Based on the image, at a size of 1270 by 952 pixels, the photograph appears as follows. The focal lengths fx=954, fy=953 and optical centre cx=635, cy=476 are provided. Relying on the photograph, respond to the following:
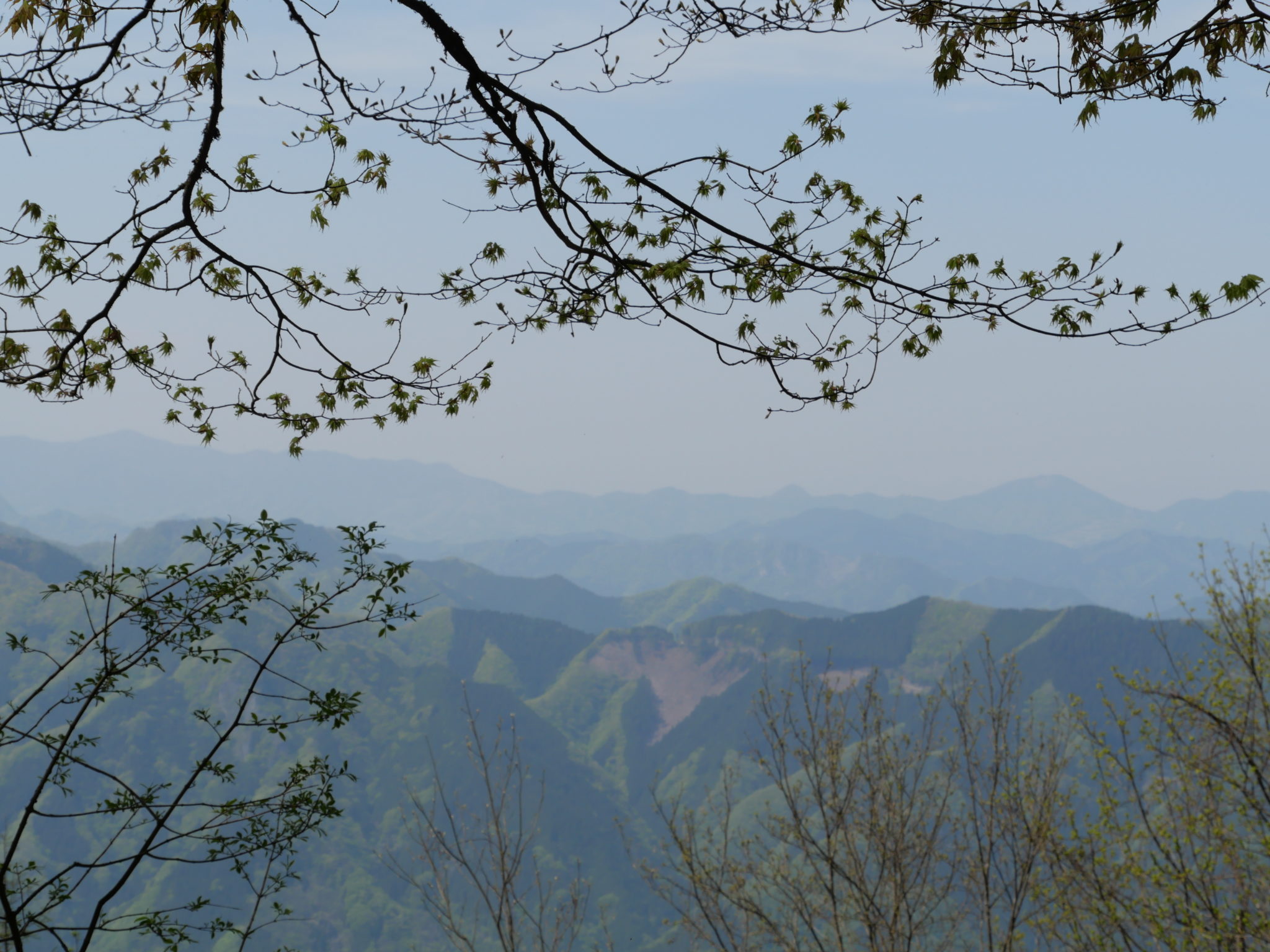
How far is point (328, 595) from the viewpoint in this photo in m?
7.14

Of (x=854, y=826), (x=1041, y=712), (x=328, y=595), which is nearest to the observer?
(x=328, y=595)

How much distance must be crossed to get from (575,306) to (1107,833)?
495 inches

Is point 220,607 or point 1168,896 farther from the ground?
point 220,607

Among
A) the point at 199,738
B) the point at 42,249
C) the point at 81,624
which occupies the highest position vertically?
the point at 42,249

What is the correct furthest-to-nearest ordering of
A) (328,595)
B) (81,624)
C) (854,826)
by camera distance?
(81,624) → (854,826) → (328,595)

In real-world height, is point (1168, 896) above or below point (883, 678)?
above

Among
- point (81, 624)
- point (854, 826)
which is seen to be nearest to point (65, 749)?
point (854, 826)

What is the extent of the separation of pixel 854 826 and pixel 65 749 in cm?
1005

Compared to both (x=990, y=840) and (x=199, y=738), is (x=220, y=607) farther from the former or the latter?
(x=199, y=738)

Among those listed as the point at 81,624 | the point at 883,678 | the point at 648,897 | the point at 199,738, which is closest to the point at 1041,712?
the point at 883,678

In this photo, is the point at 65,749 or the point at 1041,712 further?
the point at 1041,712

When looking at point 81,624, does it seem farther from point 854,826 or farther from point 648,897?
point 854,826

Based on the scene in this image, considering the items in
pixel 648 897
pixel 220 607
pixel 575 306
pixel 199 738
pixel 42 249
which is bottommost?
pixel 648 897

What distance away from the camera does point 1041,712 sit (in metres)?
175
